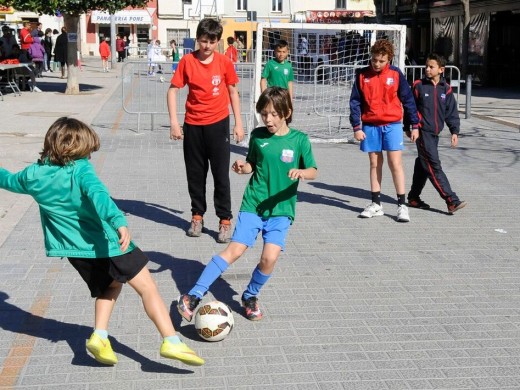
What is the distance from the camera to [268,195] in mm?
5051

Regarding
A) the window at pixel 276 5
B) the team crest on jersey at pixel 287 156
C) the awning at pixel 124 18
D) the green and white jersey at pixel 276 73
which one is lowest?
the team crest on jersey at pixel 287 156

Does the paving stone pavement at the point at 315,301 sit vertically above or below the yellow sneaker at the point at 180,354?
below

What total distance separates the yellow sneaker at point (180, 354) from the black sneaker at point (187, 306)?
672 mm

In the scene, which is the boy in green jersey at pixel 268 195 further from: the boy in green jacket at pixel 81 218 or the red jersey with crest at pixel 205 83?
the red jersey with crest at pixel 205 83

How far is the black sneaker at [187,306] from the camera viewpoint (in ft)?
15.9

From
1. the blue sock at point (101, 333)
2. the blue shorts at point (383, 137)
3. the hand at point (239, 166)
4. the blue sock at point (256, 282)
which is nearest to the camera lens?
the blue sock at point (101, 333)

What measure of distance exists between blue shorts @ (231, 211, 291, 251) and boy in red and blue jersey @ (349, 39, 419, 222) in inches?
124

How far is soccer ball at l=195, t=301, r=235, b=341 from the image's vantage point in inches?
183

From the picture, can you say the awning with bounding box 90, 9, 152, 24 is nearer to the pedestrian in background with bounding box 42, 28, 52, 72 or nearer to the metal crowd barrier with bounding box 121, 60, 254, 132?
the pedestrian in background with bounding box 42, 28, 52, 72

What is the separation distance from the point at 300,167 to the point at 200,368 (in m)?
1.45

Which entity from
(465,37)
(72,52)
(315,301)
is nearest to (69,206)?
(315,301)

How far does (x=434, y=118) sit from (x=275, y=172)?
385 centimetres

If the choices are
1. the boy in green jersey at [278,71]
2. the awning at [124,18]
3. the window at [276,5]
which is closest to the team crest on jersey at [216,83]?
the boy in green jersey at [278,71]

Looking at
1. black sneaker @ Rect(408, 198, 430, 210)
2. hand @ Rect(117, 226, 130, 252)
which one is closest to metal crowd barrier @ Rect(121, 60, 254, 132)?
black sneaker @ Rect(408, 198, 430, 210)
